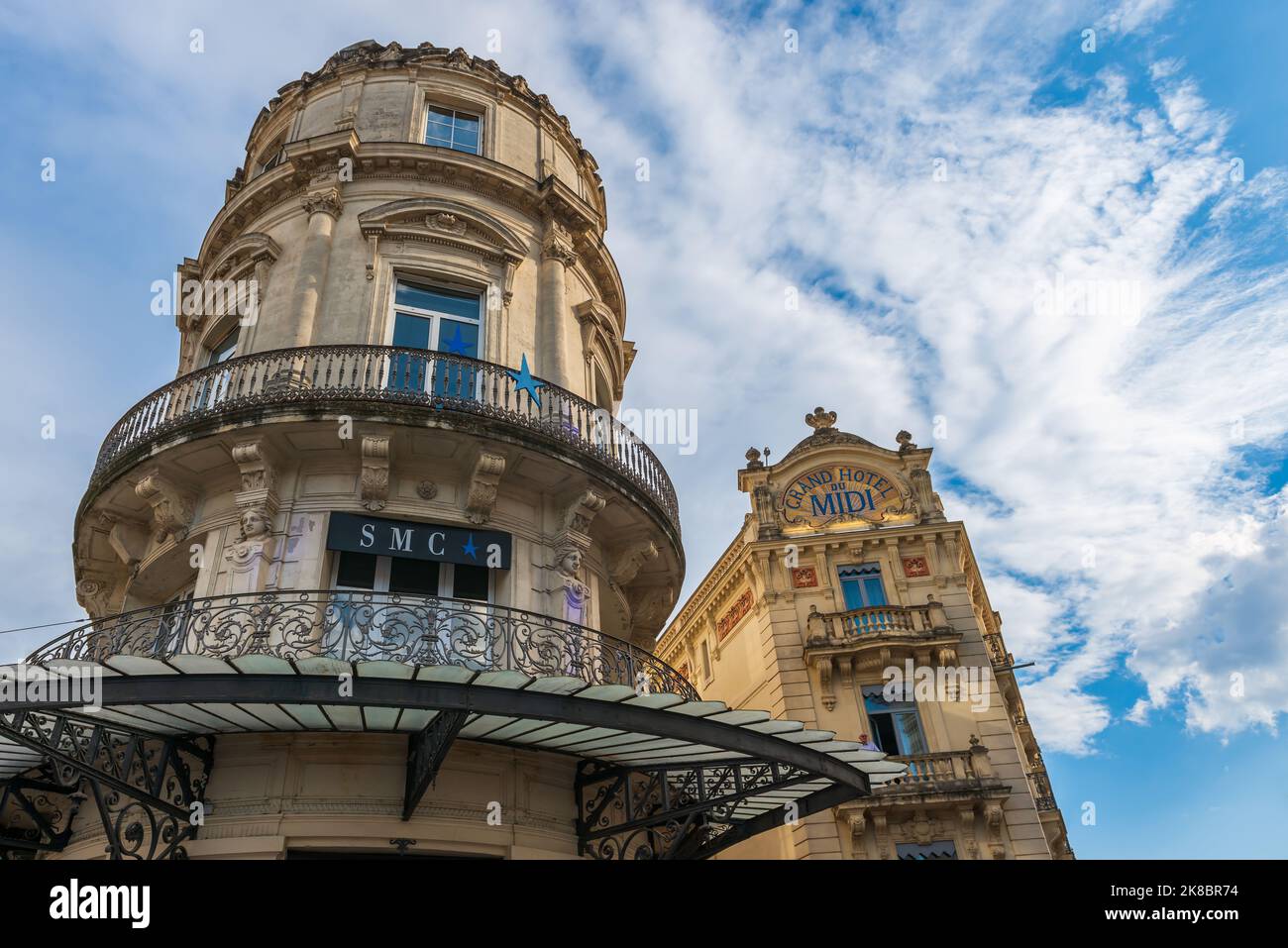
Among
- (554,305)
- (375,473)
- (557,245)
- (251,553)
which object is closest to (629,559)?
(375,473)

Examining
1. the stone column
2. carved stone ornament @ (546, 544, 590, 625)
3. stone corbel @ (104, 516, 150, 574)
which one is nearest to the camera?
carved stone ornament @ (546, 544, 590, 625)

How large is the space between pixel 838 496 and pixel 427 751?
1914 cm

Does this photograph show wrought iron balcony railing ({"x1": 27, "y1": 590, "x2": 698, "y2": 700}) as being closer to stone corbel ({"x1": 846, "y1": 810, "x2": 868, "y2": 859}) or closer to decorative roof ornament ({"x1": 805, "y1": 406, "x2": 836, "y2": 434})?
stone corbel ({"x1": 846, "y1": 810, "x2": 868, "y2": 859})

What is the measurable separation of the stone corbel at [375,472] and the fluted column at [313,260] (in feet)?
9.10

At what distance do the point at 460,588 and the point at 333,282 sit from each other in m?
5.90

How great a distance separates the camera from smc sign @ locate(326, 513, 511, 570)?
10539 millimetres

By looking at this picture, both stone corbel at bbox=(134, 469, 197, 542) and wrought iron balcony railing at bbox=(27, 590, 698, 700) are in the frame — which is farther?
stone corbel at bbox=(134, 469, 197, 542)

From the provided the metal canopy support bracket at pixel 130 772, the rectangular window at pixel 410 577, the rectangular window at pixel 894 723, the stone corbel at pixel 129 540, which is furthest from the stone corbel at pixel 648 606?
the rectangular window at pixel 894 723

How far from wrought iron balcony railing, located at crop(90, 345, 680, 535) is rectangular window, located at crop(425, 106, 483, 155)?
6.83m

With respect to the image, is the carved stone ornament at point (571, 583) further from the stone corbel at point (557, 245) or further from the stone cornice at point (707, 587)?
the stone cornice at point (707, 587)

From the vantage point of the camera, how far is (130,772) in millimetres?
8203

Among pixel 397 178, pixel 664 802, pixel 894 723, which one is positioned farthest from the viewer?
pixel 894 723

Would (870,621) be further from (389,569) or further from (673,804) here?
(389,569)

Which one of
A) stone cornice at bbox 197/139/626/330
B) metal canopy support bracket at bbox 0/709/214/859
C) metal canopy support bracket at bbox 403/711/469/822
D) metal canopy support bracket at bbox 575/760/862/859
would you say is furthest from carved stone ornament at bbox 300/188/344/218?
metal canopy support bracket at bbox 575/760/862/859
